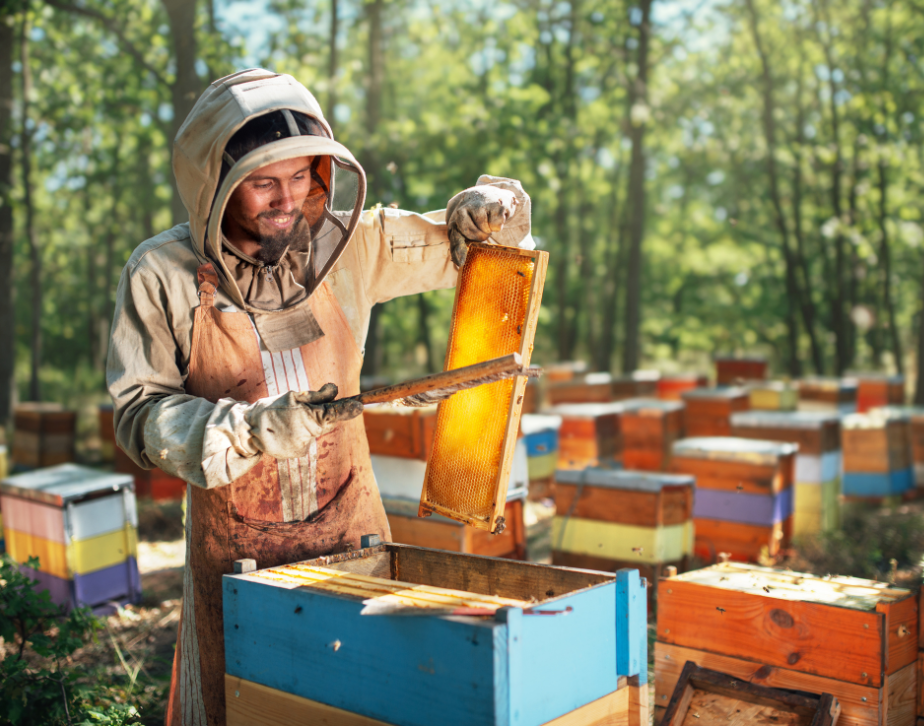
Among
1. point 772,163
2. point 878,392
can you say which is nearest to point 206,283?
point 878,392

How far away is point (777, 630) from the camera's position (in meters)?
2.36

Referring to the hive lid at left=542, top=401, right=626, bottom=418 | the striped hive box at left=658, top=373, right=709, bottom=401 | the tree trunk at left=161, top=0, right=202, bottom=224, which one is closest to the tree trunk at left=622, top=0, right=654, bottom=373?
the striped hive box at left=658, top=373, right=709, bottom=401

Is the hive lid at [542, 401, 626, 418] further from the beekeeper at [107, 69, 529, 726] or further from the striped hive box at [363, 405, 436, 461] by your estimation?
the beekeeper at [107, 69, 529, 726]

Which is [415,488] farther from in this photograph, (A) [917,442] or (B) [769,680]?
(A) [917,442]

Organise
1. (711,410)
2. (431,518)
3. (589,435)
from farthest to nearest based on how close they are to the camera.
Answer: (711,410)
(589,435)
(431,518)

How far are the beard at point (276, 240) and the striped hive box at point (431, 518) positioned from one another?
2468mm

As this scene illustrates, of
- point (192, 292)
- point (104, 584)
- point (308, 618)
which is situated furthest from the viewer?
point (104, 584)

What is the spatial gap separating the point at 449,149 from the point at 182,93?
5093 millimetres

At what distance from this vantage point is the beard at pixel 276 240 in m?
1.92

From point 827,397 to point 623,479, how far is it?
4.91m

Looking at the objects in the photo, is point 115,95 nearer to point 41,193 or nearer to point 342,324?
point 342,324

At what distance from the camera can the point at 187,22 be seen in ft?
18.7

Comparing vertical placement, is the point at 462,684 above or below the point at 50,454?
above

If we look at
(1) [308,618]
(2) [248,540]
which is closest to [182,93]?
(2) [248,540]
